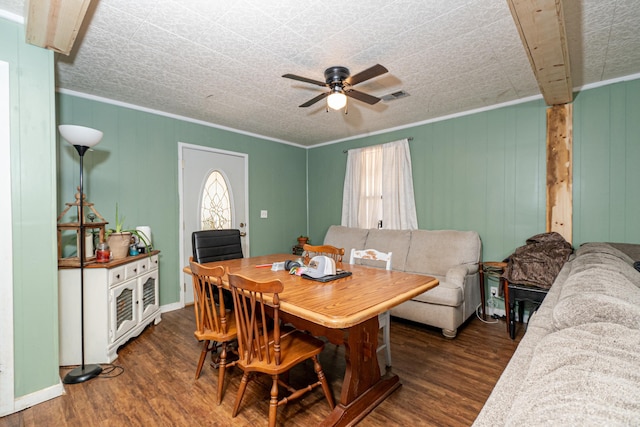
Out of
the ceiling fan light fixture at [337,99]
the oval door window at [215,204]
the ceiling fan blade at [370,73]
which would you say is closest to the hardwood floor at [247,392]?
the oval door window at [215,204]

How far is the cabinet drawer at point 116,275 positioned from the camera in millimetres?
2480

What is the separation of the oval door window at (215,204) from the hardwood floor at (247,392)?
5.37ft

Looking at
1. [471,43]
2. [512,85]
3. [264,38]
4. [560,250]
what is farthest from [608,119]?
[264,38]

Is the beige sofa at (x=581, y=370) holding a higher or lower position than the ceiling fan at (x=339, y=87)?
lower

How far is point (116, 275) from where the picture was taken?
2.54m

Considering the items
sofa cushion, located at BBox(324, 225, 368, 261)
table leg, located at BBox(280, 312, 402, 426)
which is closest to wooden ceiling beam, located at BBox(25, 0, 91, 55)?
table leg, located at BBox(280, 312, 402, 426)

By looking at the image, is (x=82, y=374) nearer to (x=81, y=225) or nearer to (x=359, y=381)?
(x=81, y=225)

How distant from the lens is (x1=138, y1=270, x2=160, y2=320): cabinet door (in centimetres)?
292

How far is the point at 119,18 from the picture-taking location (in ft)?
6.11

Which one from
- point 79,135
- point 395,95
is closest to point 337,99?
point 395,95

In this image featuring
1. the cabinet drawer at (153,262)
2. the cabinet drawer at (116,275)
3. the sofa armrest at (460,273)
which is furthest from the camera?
Result: the cabinet drawer at (153,262)

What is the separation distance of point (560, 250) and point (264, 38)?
10.3ft

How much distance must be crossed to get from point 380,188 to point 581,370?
12.6ft

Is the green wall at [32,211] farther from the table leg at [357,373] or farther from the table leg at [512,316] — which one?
the table leg at [512,316]
